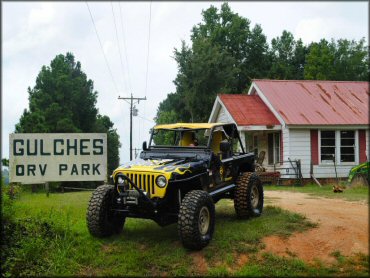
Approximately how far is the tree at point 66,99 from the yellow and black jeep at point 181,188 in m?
25.5

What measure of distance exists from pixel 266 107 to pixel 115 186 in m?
15.9

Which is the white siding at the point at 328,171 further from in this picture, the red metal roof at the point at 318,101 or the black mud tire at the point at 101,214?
the black mud tire at the point at 101,214

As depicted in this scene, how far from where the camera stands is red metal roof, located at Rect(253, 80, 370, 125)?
2123 centimetres

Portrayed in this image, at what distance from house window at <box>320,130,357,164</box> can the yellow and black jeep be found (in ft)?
39.8

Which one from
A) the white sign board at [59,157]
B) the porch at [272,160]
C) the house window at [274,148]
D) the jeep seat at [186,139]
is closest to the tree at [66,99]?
the porch at [272,160]

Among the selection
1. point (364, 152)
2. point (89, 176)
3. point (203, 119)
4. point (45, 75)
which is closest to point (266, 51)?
point (203, 119)

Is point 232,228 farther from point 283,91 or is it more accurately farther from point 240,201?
point 283,91

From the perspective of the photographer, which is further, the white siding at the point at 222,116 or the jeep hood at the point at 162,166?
the white siding at the point at 222,116

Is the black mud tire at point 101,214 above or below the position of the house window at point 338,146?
below

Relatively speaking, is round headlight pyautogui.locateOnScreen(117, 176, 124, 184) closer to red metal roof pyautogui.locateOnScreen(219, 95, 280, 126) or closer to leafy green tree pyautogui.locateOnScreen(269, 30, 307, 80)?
red metal roof pyautogui.locateOnScreen(219, 95, 280, 126)

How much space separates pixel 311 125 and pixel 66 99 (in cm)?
2350

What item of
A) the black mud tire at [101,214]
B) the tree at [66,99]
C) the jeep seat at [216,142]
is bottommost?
the black mud tire at [101,214]

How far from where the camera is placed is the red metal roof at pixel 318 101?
21234 millimetres

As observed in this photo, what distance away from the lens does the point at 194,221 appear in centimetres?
773
